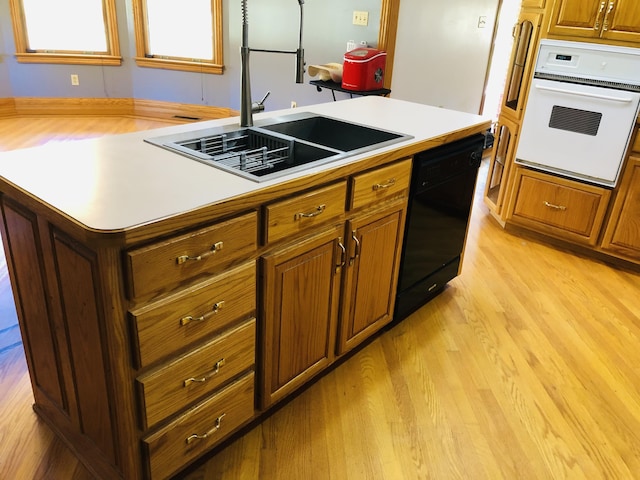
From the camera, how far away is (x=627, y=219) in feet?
9.55

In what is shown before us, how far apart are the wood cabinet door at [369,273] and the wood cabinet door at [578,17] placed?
1665mm

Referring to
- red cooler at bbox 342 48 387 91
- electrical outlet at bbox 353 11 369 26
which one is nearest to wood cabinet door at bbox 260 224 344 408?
red cooler at bbox 342 48 387 91

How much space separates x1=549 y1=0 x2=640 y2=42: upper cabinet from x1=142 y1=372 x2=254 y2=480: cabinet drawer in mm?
2519

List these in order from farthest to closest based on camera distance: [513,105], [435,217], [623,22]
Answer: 1. [513,105]
2. [623,22]
3. [435,217]

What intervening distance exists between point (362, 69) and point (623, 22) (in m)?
1.55

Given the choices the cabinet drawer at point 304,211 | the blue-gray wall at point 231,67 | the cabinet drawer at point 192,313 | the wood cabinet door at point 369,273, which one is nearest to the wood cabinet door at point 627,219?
the wood cabinet door at point 369,273

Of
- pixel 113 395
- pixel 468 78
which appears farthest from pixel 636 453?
pixel 468 78

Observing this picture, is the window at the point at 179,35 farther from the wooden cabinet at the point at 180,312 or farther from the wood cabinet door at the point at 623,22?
the wooden cabinet at the point at 180,312

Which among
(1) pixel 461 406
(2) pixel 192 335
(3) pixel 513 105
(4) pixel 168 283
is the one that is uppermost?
(3) pixel 513 105

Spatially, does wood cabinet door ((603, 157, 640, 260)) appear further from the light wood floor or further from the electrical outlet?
the electrical outlet

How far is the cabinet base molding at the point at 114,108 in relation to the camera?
5.41 m

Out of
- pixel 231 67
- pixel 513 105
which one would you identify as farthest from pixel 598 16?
pixel 231 67

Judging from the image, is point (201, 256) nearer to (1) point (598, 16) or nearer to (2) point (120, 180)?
(2) point (120, 180)

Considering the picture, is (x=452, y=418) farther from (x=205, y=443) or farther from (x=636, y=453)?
(x=205, y=443)
